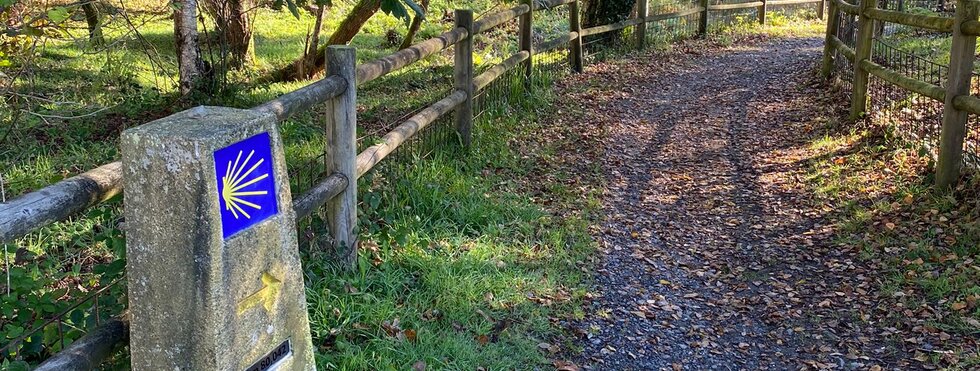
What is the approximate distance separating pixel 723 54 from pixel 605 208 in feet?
30.3

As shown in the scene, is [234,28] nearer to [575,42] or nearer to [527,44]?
[527,44]

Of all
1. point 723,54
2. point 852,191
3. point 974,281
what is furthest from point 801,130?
point 723,54

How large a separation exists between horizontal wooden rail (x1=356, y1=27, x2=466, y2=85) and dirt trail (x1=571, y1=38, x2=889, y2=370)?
6.16 ft

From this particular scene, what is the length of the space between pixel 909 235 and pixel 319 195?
3.96 m

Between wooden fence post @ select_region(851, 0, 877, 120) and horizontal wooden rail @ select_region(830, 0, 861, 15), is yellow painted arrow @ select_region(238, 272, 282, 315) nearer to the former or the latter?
wooden fence post @ select_region(851, 0, 877, 120)

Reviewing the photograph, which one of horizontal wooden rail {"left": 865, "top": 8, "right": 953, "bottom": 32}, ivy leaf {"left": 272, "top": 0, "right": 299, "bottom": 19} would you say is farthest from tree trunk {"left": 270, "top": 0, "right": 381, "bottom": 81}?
ivy leaf {"left": 272, "top": 0, "right": 299, "bottom": 19}

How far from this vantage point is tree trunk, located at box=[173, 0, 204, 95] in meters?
8.83

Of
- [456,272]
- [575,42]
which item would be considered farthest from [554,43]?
[456,272]

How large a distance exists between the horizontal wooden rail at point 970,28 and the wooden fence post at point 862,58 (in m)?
2.47

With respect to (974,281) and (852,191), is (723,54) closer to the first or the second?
(852,191)

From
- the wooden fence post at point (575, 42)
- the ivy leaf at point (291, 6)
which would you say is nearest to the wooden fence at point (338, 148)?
the ivy leaf at point (291, 6)

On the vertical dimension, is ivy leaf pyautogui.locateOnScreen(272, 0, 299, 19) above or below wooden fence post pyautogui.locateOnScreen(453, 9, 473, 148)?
above

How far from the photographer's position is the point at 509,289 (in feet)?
15.8

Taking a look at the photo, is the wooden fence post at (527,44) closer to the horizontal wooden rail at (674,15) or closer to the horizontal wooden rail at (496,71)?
the horizontal wooden rail at (496,71)
